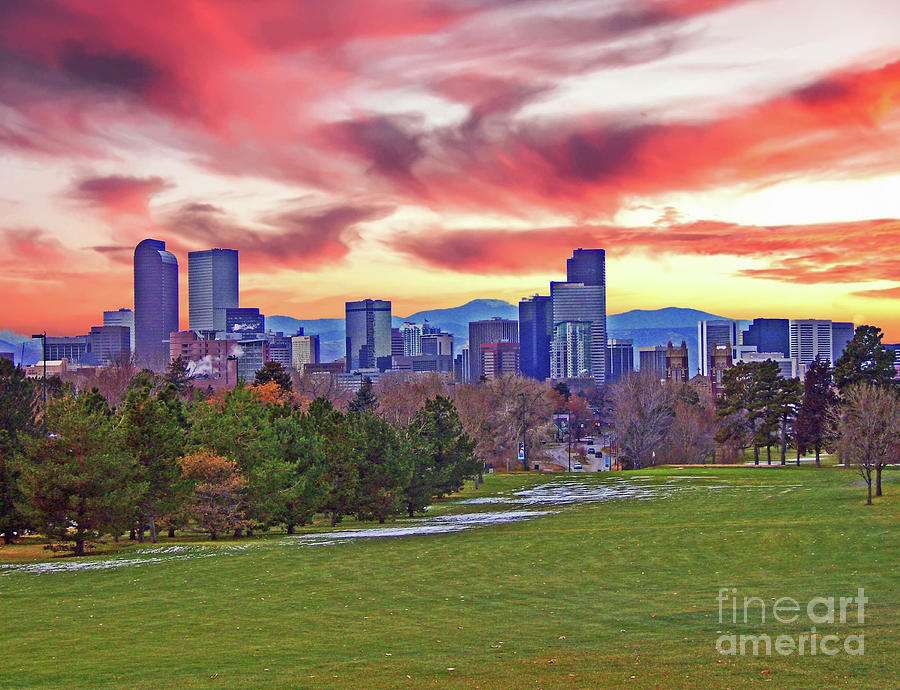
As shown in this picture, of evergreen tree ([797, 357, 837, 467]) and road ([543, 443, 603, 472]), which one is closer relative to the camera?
evergreen tree ([797, 357, 837, 467])

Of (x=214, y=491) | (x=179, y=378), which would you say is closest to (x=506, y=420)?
(x=179, y=378)

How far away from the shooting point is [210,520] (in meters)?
52.6

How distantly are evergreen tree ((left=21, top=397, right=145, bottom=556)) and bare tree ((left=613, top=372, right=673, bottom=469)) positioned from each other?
8027 centimetres

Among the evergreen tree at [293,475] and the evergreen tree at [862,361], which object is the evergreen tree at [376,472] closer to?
the evergreen tree at [293,475]

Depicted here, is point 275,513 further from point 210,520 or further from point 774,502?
point 774,502

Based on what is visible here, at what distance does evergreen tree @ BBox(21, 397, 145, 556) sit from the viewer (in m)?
45.6

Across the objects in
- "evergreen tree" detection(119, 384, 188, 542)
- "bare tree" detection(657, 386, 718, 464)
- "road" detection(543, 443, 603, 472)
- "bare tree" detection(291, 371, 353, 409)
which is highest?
"bare tree" detection(291, 371, 353, 409)

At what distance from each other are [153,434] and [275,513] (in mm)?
8632

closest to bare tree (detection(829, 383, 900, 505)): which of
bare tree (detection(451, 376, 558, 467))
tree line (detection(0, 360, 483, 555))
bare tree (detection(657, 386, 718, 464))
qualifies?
tree line (detection(0, 360, 483, 555))

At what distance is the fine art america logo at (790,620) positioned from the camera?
2017 cm

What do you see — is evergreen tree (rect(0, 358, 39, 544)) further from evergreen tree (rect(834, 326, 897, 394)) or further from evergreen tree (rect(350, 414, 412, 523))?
evergreen tree (rect(834, 326, 897, 394))

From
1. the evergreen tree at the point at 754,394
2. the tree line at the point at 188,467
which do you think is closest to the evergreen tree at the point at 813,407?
the evergreen tree at the point at 754,394

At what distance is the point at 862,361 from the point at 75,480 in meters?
78.1

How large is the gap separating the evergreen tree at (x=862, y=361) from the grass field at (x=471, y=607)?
1746 inches
